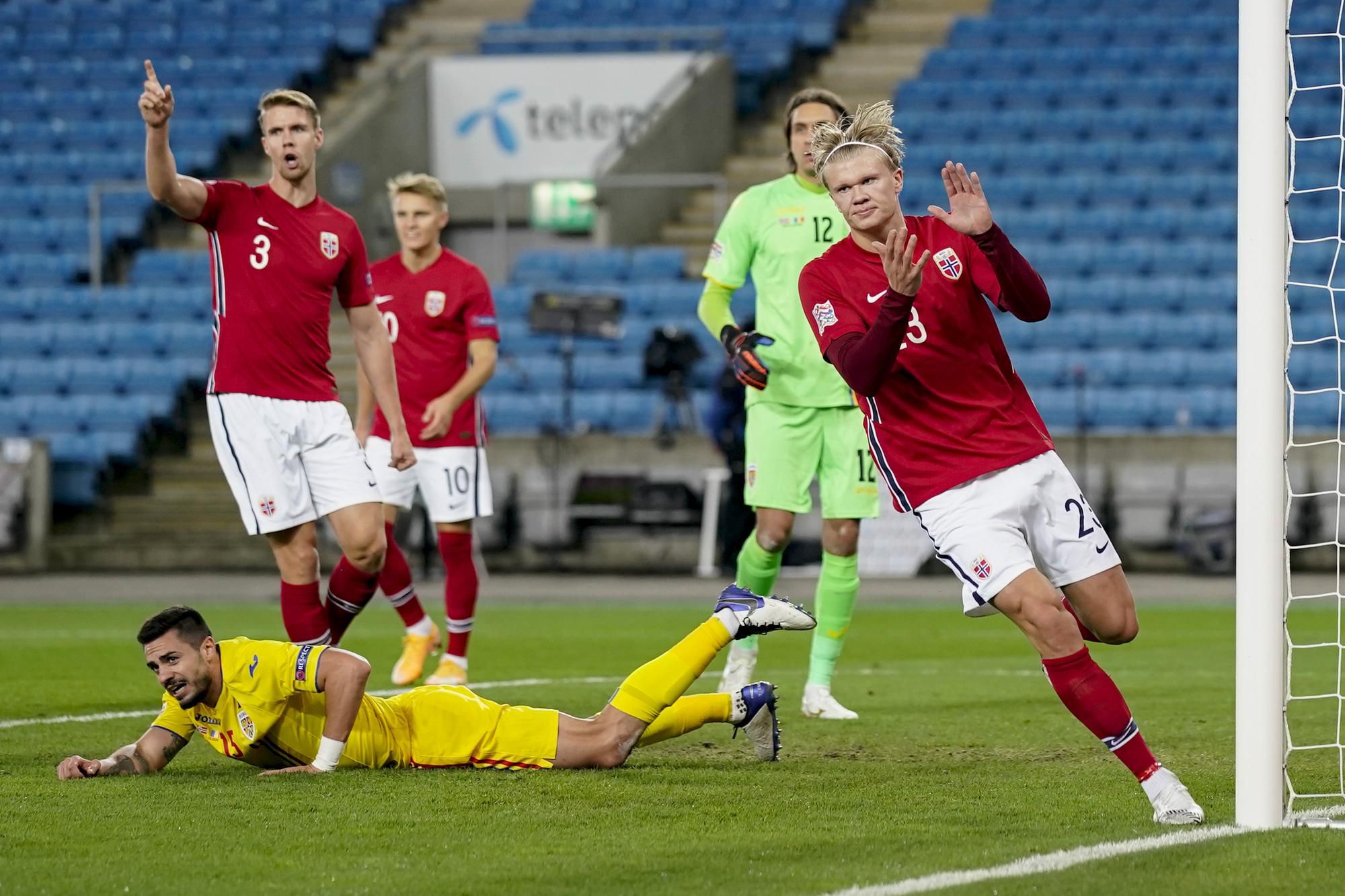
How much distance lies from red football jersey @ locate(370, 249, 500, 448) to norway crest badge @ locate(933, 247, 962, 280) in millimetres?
4054

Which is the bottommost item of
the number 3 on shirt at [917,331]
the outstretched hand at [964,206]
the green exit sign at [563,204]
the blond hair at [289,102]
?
the number 3 on shirt at [917,331]

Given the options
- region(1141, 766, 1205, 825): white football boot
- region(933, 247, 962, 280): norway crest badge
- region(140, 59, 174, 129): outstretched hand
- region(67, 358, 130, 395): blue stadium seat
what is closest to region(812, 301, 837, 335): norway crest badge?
region(933, 247, 962, 280): norway crest badge

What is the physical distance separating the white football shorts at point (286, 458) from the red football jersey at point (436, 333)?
1739mm

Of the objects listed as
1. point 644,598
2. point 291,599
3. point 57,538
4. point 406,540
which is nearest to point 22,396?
point 57,538

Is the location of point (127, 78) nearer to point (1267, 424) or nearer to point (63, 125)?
point (63, 125)

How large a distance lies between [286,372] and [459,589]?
6.55ft

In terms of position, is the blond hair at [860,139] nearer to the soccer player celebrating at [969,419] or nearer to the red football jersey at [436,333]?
the soccer player celebrating at [969,419]

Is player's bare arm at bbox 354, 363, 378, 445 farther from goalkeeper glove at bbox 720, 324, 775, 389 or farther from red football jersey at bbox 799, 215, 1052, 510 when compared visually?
red football jersey at bbox 799, 215, 1052, 510

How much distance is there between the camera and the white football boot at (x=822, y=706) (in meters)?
7.26

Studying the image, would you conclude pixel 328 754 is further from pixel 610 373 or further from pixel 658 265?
pixel 658 265

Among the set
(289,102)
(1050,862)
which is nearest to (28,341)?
(289,102)

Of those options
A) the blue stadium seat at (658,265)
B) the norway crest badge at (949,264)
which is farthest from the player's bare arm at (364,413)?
the blue stadium seat at (658,265)

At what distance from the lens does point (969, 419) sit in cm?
500

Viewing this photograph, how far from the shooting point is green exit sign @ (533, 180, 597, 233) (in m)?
22.3
